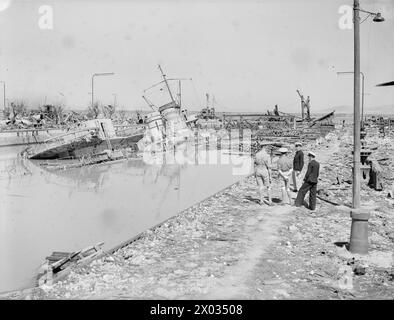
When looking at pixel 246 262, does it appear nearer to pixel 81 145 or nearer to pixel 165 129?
pixel 81 145

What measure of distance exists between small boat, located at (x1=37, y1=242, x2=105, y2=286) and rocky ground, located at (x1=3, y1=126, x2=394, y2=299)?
0.54ft

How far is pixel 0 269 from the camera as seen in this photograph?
816 centimetres

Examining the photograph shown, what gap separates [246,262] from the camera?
7.09 metres

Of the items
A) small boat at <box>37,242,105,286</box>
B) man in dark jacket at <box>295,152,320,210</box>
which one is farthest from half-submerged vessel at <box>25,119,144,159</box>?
small boat at <box>37,242,105,286</box>

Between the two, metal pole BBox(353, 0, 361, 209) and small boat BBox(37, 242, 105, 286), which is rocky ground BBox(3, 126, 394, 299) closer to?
small boat BBox(37, 242, 105, 286)

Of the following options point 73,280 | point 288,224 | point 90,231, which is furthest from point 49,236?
point 288,224

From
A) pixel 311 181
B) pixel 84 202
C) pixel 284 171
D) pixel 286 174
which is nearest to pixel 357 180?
pixel 311 181

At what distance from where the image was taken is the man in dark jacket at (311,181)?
35.0 feet

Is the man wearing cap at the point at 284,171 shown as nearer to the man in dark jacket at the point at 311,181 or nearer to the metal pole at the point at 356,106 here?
the man in dark jacket at the point at 311,181

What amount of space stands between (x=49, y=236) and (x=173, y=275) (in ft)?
17.8

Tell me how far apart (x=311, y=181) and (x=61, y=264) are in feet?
21.0

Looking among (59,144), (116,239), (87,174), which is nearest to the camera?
(116,239)
